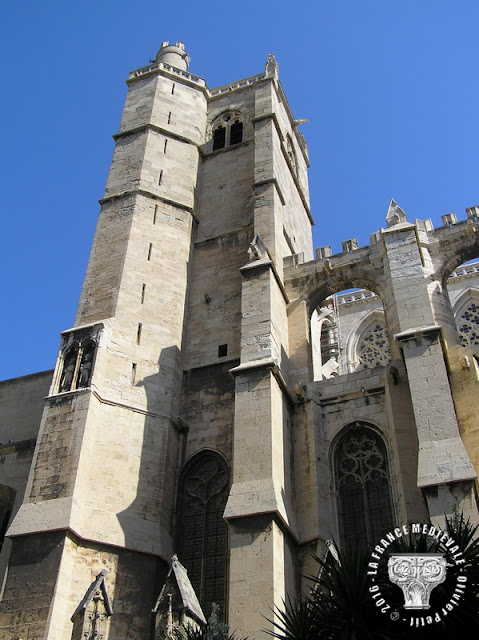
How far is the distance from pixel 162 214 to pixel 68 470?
8093mm

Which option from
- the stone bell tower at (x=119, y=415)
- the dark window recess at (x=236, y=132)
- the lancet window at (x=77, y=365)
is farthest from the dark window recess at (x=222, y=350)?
the dark window recess at (x=236, y=132)

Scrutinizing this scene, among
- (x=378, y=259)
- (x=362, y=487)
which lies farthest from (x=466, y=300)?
(x=362, y=487)

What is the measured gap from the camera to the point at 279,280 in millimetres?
16688

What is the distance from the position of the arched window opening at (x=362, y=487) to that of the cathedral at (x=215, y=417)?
38mm

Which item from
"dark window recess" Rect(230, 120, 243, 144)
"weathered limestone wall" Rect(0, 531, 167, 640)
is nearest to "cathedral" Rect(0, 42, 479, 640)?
"weathered limestone wall" Rect(0, 531, 167, 640)

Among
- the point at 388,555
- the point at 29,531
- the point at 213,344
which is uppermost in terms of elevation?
the point at 213,344

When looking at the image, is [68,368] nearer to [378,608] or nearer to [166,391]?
[166,391]

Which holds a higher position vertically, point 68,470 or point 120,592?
point 68,470

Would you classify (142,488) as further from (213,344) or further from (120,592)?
(213,344)

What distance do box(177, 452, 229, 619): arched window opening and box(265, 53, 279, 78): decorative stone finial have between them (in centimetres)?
1409

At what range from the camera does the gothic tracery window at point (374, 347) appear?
24500 millimetres

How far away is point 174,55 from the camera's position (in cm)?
2562

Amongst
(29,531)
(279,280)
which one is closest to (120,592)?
(29,531)

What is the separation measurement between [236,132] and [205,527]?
43.6ft
